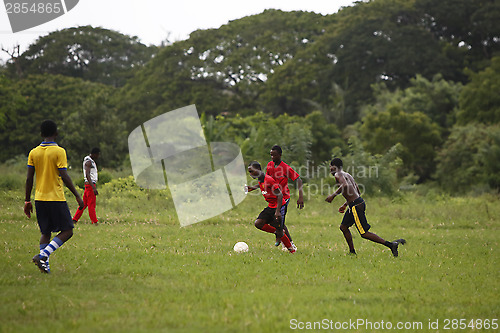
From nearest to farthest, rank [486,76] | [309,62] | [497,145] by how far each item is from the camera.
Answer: [497,145] < [486,76] < [309,62]

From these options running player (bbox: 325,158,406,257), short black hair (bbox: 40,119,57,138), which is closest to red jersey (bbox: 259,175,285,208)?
running player (bbox: 325,158,406,257)

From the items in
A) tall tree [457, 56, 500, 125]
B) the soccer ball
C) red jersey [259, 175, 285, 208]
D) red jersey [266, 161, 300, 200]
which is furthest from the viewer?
tall tree [457, 56, 500, 125]

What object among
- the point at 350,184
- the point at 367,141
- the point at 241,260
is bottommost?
the point at 367,141

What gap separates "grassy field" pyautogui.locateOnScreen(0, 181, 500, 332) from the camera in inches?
255

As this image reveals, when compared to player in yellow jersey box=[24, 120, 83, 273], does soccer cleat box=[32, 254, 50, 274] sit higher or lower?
lower

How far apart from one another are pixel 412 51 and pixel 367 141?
10.7 meters

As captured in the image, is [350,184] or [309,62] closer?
[350,184]

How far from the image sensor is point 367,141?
3478 centimetres

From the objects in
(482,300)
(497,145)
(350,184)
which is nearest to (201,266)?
(350,184)

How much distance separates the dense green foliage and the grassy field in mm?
16176

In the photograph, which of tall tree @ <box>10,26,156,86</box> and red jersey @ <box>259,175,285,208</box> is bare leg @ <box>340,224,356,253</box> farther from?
tall tree @ <box>10,26,156,86</box>

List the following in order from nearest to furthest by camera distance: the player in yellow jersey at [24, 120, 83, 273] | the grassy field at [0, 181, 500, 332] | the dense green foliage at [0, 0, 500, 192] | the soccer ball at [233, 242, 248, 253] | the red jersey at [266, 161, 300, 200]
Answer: the grassy field at [0, 181, 500, 332] → the player in yellow jersey at [24, 120, 83, 273] → the soccer ball at [233, 242, 248, 253] → the red jersey at [266, 161, 300, 200] → the dense green foliage at [0, 0, 500, 192]

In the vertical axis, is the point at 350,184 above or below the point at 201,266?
above

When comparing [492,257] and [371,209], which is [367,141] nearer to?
[371,209]
